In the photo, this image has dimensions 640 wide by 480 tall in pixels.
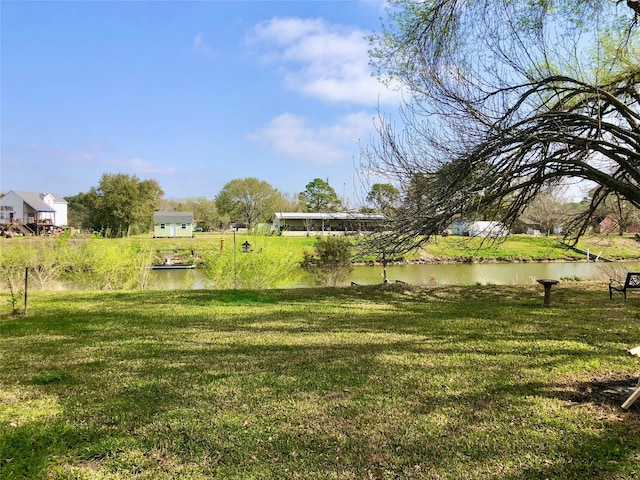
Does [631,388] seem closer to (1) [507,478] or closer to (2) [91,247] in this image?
(1) [507,478]

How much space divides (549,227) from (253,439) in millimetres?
12582

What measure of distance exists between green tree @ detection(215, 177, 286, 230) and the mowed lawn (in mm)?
43587

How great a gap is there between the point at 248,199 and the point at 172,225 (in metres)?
11.9

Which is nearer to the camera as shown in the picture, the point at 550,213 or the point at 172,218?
the point at 550,213

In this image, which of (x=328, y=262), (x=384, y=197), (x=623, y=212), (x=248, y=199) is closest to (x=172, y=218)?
(x=248, y=199)

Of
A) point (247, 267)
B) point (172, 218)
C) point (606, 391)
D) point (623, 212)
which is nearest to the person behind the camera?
point (606, 391)

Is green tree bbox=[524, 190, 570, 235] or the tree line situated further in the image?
the tree line

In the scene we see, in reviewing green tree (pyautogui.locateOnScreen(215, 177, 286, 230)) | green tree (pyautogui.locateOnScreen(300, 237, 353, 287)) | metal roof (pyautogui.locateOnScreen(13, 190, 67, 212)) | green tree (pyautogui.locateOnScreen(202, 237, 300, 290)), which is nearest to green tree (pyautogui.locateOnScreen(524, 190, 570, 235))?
green tree (pyautogui.locateOnScreen(300, 237, 353, 287))

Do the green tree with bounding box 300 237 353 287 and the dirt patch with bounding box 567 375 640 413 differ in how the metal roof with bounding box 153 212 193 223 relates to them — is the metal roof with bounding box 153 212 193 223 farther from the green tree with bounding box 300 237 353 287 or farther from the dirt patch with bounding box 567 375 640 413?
the dirt patch with bounding box 567 375 640 413

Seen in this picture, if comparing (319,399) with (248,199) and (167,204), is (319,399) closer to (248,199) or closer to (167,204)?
(248,199)

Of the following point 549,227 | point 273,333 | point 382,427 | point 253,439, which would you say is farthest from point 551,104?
point 253,439

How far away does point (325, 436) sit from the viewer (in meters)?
2.90

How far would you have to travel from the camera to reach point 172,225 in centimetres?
4331

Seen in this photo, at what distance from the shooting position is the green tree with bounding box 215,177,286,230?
50.4 metres
